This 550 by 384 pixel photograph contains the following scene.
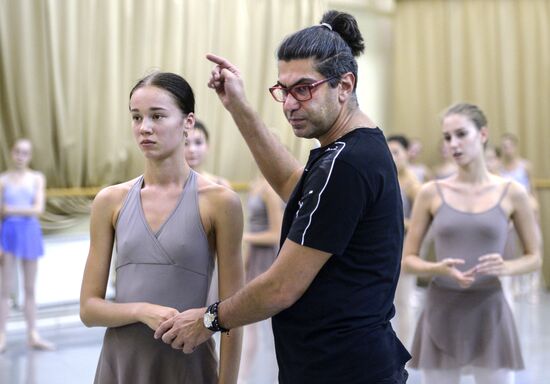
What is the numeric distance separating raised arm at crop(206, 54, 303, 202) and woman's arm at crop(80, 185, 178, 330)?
406mm

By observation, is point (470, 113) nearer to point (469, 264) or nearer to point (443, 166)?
point (469, 264)

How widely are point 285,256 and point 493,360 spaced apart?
1769 millimetres

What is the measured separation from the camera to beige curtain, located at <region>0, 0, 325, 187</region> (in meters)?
6.95

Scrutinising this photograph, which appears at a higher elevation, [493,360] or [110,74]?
[110,74]

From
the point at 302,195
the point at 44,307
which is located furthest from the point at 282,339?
the point at 44,307

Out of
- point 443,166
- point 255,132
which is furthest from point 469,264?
point 443,166

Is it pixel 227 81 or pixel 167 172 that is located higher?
pixel 227 81

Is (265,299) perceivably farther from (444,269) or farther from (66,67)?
(66,67)

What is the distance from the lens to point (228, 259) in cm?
213

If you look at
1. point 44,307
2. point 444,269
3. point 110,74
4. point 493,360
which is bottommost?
point 44,307

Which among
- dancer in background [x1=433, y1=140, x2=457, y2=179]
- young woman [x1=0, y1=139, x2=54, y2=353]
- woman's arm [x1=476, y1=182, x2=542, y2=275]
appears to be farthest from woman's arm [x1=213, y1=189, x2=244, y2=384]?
dancer in background [x1=433, y1=140, x2=457, y2=179]

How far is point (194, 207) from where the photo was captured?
2152mm

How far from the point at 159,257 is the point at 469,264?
1.71m

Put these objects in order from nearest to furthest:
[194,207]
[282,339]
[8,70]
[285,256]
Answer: [285,256], [282,339], [194,207], [8,70]
